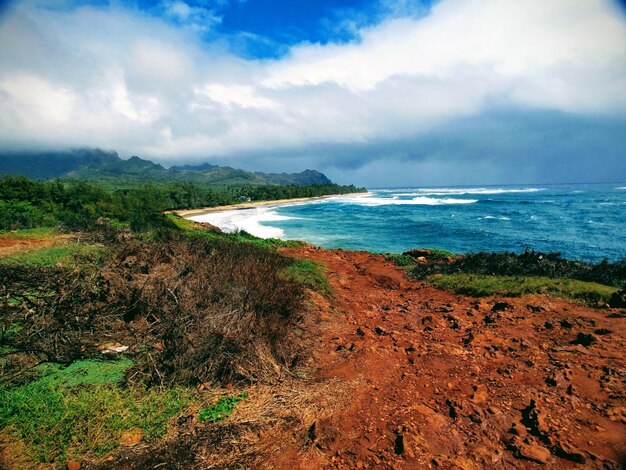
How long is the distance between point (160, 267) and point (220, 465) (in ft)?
15.9

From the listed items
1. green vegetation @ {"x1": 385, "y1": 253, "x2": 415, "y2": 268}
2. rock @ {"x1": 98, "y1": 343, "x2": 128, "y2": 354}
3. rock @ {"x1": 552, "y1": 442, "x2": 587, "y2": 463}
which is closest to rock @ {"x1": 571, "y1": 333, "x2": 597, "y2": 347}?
rock @ {"x1": 552, "y1": 442, "x2": 587, "y2": 463}

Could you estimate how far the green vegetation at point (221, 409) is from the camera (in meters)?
3.39

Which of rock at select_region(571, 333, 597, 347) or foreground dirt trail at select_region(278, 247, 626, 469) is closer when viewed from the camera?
foreground dirt trail at select_region(278, 247, 626, 469)

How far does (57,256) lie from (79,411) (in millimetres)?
7587

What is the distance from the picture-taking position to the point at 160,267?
21.8 feet

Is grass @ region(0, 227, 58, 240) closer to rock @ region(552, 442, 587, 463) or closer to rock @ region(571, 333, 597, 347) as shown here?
rock @ region(552, 442, 587, 463)

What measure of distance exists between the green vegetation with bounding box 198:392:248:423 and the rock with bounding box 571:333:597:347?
19.4ft

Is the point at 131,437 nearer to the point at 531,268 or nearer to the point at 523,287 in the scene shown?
the point at 523,287

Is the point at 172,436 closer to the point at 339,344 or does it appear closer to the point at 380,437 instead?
the point at 380,437

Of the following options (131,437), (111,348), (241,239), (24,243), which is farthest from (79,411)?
(241,239)

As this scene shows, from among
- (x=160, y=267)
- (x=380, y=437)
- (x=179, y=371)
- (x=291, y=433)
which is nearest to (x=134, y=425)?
(x=179, y=371)

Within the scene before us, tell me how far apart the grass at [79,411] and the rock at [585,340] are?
21.7ft

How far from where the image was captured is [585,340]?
210 inches

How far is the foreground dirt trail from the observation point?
3049mm
